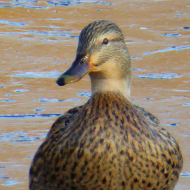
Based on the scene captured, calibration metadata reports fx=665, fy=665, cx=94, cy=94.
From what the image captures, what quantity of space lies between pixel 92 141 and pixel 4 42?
464cm

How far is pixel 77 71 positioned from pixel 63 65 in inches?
146

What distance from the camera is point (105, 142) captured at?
4.05 meters

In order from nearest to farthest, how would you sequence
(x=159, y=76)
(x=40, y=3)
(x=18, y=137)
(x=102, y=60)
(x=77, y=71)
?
(x=77, y=71) → (x=102, y=60) → (x=18, y=137) → (x=159, y=76) → (x=40, y=3)

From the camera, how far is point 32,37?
8.72 metres

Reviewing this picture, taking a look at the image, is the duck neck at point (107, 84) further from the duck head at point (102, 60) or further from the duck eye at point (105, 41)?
the duck eye at point (105, 41)

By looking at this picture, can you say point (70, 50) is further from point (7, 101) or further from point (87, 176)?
point (87, 176)

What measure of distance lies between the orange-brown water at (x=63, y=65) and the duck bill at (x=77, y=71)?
4.66 ft

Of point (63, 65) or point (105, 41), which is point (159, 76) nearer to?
point (63, 65)

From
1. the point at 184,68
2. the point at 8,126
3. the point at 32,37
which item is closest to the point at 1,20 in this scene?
the point at 32,37

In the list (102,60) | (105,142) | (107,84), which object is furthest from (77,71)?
(105,142)

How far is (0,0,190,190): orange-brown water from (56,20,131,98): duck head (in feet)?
4.13

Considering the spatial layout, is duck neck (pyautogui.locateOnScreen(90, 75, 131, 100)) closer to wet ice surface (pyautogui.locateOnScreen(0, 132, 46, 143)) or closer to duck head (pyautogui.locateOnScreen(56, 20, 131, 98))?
duck head (pyautogui.locateOnScreen(56, 20, 131, 98))

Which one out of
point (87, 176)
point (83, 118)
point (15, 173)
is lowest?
point (15, 173)

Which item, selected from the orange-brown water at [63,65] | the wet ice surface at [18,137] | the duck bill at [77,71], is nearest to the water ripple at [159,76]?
the orange-brown water at [63,65]
